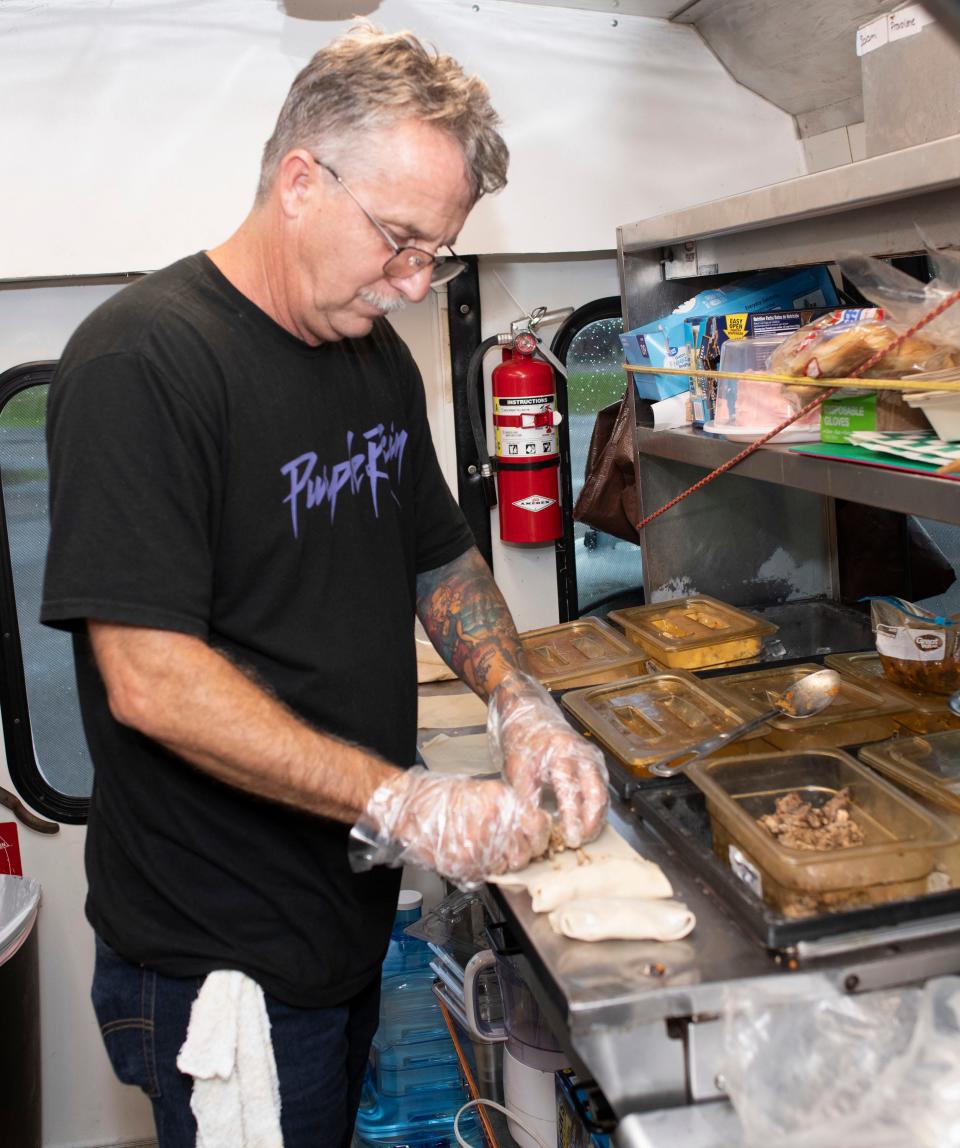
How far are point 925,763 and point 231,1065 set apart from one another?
1000mm

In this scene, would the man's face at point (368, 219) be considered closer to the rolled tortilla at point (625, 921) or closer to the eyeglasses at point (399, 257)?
the eyeglasses at point (399, 257)

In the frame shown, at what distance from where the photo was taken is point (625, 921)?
124 cm

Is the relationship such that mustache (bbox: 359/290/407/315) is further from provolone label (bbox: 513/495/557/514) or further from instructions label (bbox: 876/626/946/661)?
provolone label (bbox: 513/495/557/514)

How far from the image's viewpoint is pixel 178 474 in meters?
1.27

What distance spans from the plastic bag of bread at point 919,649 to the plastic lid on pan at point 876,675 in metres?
0.02

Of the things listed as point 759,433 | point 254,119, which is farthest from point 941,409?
point 254,119

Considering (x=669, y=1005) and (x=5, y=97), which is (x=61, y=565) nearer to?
(x=669, y=1005)

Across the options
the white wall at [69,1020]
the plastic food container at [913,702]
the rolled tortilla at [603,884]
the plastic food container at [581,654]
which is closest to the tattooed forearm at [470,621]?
the plastic food container at [581,654]

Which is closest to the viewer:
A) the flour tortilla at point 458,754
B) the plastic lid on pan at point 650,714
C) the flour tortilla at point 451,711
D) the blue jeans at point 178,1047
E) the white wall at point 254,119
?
the blue jeans at point 178,1047

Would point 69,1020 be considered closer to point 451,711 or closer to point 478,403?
point 451,711

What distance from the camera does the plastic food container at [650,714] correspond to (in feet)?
5.54

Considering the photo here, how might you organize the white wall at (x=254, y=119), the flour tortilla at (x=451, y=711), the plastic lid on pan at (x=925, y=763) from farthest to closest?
the white wall at (x=254, y=119), the flour tortilla at (x=451, y=711), the plastic lid on pan at (x=925, y=763)

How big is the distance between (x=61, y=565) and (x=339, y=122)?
0.64m

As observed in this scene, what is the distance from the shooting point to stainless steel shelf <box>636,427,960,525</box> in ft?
4.63
